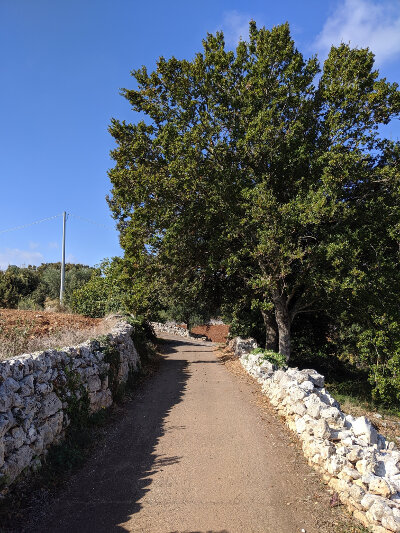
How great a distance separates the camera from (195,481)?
6285mm

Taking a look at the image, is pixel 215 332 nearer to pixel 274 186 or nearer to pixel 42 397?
pixel 274 186

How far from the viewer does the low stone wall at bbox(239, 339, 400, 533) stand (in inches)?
214

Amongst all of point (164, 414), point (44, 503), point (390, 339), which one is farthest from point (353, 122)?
point (44, 503)

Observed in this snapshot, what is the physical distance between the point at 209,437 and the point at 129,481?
246cm

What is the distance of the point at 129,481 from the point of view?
20.4 ft

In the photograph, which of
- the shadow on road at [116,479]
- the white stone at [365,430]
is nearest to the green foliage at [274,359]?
the shadow on road at [116,479]

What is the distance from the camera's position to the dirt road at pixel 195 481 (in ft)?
17.0

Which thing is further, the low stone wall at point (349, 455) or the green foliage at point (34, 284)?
the green foliage at point (34, 284)

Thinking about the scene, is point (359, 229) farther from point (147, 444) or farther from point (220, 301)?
point (147, 444)

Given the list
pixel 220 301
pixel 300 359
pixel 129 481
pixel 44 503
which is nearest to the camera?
pixel 44 503

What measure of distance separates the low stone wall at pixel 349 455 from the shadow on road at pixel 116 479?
2.61m

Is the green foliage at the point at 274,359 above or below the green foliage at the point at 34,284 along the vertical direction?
below

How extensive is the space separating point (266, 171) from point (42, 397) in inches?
545

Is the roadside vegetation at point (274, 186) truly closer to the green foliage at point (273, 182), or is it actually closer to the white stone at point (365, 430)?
the green foliage at point (273, 182)
